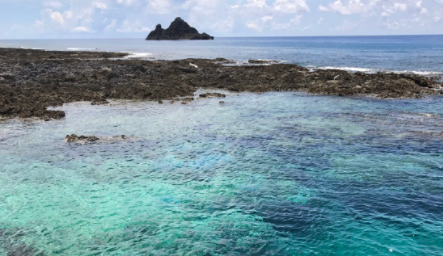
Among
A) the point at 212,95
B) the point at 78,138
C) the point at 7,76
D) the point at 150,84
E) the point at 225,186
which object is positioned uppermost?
the point at 7,76

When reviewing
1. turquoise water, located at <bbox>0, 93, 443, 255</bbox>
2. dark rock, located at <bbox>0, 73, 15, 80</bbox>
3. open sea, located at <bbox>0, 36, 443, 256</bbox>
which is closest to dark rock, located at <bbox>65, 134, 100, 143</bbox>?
turquoise water, located at <bbox>0, 93, 443, 255</bbox>

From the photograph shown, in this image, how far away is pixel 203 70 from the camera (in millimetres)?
54688

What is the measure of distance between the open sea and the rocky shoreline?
24.1ft

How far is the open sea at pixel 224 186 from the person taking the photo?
11.1 meters

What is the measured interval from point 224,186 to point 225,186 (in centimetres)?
5

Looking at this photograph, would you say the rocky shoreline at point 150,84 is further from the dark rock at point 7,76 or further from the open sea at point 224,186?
the open sea at point 224,186

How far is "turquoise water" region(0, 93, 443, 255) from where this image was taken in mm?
11148

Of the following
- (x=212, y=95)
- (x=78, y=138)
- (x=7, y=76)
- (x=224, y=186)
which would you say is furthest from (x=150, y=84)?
(x=224, y=186)

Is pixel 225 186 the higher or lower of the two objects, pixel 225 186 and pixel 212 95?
the lower

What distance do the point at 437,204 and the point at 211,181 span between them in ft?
31.0

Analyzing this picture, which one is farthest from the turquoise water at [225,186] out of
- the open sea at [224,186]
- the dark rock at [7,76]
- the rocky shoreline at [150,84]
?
the dark rock at [7,76]

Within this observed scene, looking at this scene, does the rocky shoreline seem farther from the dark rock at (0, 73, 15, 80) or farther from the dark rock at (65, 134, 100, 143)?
the dark rock at (65, 134, 100, 143)

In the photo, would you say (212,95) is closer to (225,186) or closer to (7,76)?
(225,186)

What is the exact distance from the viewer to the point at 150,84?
4184 cm
